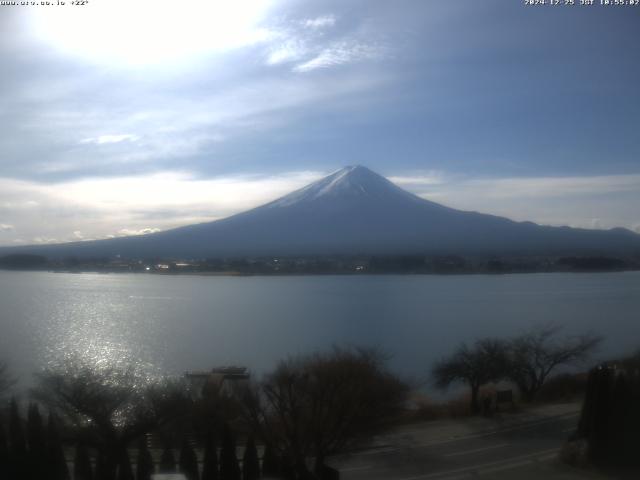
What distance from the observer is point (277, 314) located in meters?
9.54

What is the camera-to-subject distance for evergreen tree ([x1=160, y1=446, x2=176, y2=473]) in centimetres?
386

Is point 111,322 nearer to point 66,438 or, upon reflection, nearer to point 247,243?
point 66,438

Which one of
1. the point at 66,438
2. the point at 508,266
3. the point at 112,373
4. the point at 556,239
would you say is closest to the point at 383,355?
the point at 112,373

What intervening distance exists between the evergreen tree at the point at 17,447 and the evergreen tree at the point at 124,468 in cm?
54

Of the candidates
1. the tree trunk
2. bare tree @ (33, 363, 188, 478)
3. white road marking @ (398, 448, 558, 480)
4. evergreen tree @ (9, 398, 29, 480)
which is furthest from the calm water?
white road marking @ (398, 448, 558, 480)

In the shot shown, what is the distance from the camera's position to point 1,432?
12.8 feet

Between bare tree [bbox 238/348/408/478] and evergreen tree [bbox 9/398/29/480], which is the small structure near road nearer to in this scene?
bare tree [bbox 238/348/408/478]

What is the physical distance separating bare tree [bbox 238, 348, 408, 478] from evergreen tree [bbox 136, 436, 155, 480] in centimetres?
80

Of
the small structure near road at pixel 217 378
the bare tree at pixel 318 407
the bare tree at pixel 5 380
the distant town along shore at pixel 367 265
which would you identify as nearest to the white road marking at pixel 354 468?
the bare tree at pixel 318 407

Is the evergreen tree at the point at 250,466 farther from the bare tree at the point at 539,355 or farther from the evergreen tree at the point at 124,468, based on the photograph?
the bare tree at the point at 539,355

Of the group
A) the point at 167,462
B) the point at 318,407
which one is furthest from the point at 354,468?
the point at 167,462

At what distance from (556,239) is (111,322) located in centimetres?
1351

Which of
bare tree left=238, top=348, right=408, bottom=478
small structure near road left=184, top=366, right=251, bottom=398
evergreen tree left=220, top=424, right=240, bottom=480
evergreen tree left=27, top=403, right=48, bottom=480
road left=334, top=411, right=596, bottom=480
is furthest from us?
small structure near road left=184, top=366, right=251, bottom=398

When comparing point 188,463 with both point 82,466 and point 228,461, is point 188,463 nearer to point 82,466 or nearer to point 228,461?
point 228,461
